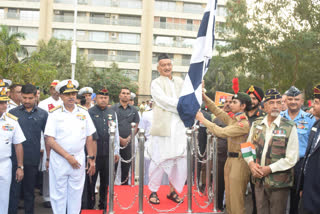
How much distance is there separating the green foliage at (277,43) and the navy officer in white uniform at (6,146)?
10.8 metres

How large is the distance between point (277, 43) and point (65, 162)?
11.5 metres

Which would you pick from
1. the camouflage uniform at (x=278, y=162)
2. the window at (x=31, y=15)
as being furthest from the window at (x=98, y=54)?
the camouflage uniform at (x=278, y=162)

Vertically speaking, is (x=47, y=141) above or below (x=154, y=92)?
below

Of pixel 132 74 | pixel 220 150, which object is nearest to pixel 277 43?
pixel 220 150

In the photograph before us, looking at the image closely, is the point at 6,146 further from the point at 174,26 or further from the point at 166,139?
the point at 174,26

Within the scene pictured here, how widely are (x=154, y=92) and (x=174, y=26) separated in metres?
35.8

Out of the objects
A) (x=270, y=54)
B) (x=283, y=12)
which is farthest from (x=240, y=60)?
(x=283, y=12)

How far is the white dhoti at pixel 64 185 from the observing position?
476 centimetres

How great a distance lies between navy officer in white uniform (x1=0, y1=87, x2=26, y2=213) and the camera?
186 inches

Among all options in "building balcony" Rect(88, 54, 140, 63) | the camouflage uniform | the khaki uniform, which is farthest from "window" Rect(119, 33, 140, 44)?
the camouflage uniform

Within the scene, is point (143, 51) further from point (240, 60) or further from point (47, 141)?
point (47, 141)

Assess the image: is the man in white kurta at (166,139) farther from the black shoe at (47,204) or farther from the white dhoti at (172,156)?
the black shoe at (47,204)

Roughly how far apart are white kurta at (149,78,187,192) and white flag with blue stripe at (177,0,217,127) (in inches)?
5.7

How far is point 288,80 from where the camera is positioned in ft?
48.3
